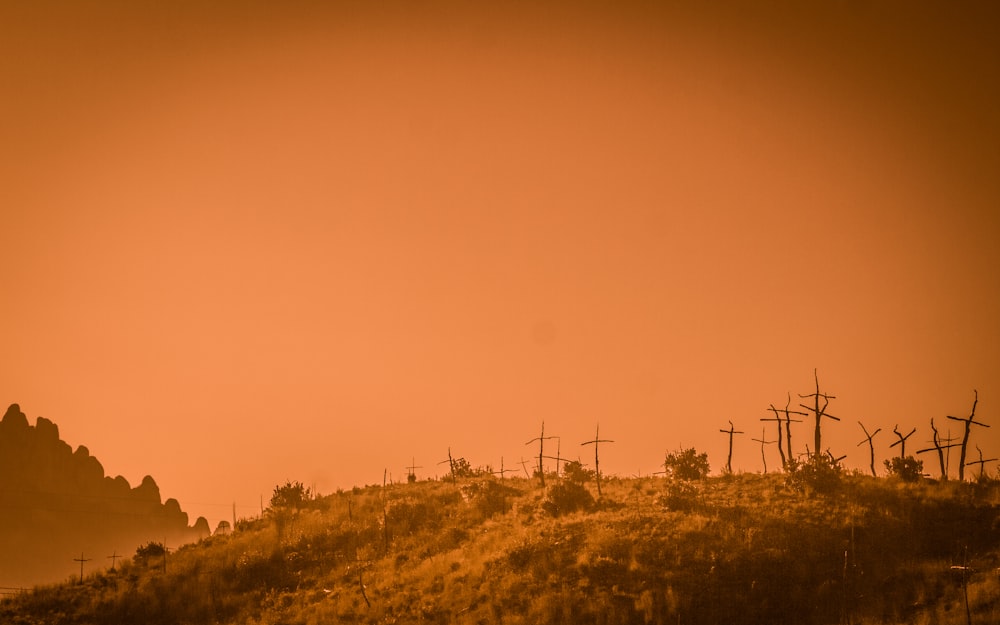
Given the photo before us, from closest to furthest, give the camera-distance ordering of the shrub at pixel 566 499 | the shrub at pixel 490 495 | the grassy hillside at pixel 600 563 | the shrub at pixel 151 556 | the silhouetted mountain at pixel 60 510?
the grassy hillside at pixel 600 563
the shrub at pixel 566 499
the shrub at pixel 151 556
the shrub at pixel 490 495
the silhouetted mountain at pixel 60 510

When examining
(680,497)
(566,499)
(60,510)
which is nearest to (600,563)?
(680,497)

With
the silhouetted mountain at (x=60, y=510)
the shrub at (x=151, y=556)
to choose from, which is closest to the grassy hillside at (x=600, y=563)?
the shrub at (x=151, y=556)

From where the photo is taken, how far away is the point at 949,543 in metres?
49.2

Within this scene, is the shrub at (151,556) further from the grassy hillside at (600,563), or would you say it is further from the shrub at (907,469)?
the shrub at (907,469)

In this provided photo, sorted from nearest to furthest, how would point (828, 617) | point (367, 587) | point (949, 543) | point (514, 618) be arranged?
point (828, 617) → point (514, 618) → point (949, 543) → point (367, 587)

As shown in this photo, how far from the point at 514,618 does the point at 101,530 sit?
498 ft

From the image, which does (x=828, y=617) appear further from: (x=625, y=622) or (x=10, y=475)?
(x=10, y=475)

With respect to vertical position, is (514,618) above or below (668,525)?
below

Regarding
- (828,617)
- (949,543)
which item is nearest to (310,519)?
(828,617)

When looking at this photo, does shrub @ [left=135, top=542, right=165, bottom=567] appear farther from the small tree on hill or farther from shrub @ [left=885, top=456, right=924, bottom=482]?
shrub @ [left=885, top=456, right=924, bottom=482]

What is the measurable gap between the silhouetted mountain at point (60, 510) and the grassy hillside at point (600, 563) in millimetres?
112097

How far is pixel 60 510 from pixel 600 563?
155767mm

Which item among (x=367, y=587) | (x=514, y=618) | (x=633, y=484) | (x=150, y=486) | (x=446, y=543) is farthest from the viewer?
(x=150, y=486)

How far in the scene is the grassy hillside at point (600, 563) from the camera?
45250 mm
